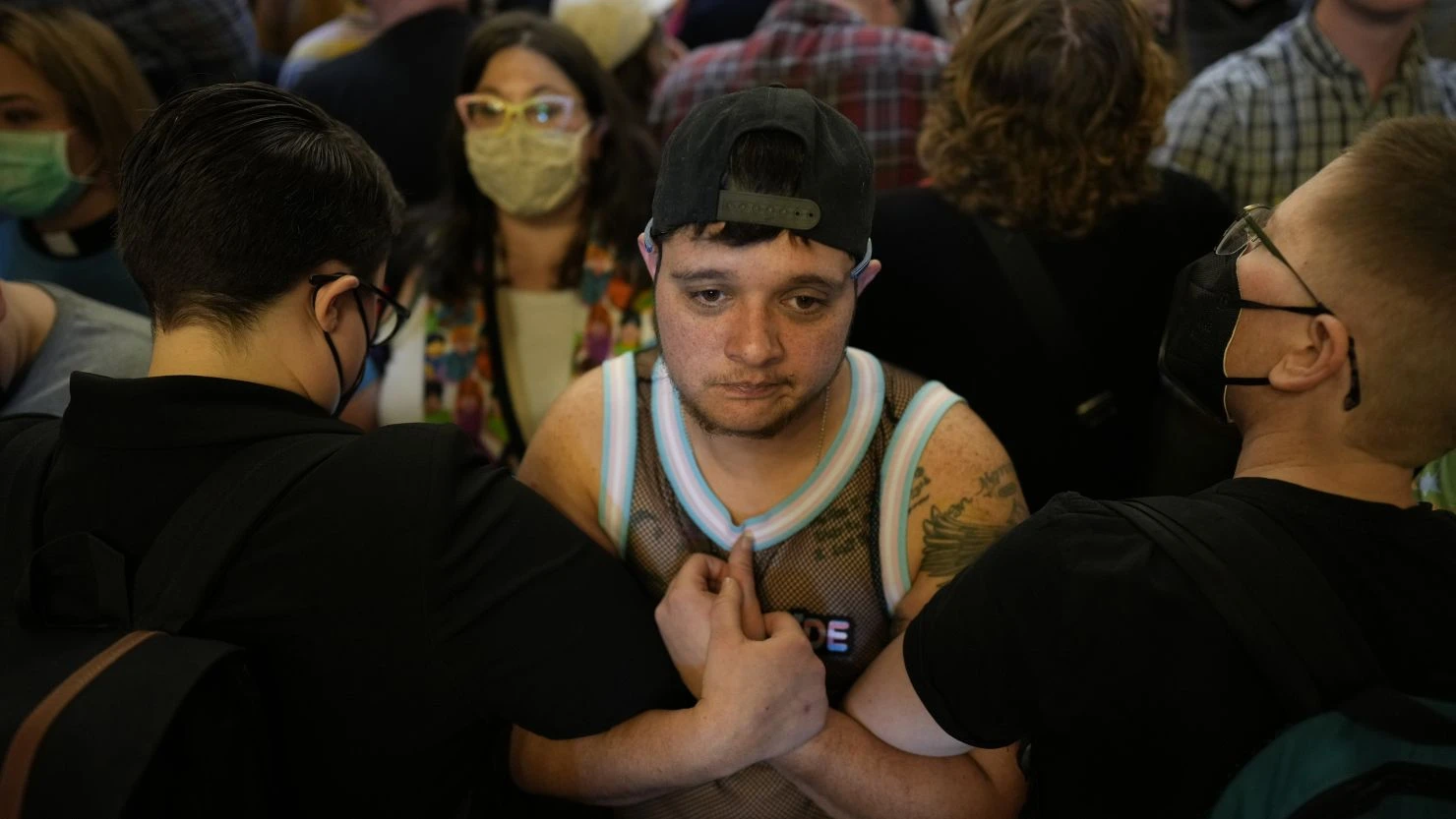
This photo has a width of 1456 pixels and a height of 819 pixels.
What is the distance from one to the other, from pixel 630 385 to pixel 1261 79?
2.33 metres

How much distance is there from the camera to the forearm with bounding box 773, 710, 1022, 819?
68.3 inches

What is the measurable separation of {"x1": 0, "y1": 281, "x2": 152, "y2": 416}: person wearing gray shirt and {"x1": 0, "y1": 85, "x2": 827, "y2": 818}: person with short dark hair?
18.0 inches

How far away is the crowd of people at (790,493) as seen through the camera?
1.30 meters

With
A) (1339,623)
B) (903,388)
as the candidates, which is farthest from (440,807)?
(1339,623)

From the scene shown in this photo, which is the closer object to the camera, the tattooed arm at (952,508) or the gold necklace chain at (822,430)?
the tattooed arm at (952,508)

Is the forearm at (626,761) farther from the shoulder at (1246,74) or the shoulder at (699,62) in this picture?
the shoulder at (1246,74)

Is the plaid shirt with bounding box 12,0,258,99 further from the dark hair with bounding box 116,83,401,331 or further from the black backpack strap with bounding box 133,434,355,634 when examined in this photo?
the black backpack strap with bounding box 133,434,355,634

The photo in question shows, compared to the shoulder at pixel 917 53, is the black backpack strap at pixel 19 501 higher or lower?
lower

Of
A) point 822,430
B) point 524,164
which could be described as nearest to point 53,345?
point 524,164

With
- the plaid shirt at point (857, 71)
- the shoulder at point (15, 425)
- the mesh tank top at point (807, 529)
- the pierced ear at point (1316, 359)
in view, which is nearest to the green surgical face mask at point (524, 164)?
the plaid shirt at point (857, 71)

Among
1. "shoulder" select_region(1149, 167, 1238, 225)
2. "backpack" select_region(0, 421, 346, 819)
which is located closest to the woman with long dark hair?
"shoulder" select_region(1149, 167, 1238, 225)

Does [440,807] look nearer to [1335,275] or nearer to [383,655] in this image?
[383,655]

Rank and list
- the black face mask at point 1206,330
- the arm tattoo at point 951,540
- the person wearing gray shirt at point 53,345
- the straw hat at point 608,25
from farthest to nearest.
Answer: the straw hat at point 608,25
the person wearing gray shirt at point 53,345
the arm tattoo at point 951,540
the black face mask at point 1206,330

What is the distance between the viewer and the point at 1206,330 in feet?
5.40
